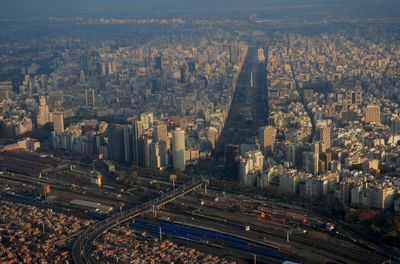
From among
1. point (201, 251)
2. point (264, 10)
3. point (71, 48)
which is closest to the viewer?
point (201, 251)

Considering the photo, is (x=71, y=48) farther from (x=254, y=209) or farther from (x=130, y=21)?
(x=254, y=209)

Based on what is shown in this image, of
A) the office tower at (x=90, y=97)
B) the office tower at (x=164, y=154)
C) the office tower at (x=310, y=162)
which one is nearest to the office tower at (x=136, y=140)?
the office tower at (x=164, y=154)

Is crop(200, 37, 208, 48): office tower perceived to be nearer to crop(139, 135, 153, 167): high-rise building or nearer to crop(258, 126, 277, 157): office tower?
crop(258, 126, 277, 157): office tower

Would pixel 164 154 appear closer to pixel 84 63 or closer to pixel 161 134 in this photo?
pixel 161 134

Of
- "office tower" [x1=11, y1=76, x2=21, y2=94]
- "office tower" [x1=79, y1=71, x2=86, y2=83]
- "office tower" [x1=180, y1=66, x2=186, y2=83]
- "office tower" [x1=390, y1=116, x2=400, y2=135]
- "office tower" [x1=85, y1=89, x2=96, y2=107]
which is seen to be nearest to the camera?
"office tower" [x1=390, y1=116, x2=400, y2=135]

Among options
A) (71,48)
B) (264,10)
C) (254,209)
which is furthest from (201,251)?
(264,10)

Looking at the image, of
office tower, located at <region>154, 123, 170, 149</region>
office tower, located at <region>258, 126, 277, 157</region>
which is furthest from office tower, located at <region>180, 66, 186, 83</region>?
office tower, located at <region>258, 126, 277, 157</region>

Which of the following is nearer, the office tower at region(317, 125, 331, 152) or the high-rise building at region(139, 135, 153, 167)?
the office tower at region(317, 125, 331, 152)

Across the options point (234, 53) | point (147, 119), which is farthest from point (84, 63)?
point (147, 119)
